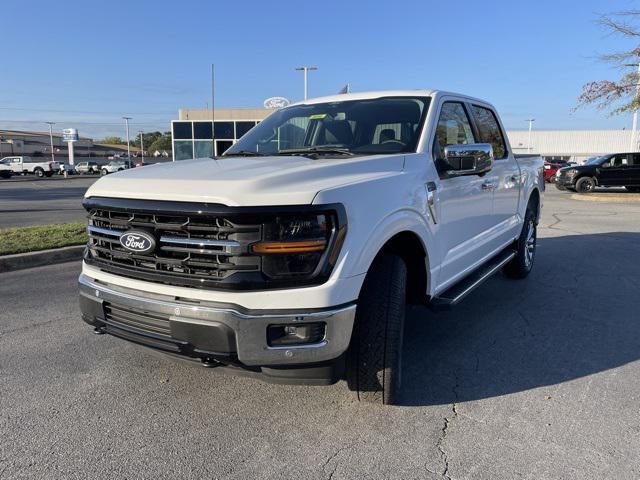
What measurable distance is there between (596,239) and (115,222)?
9010mm

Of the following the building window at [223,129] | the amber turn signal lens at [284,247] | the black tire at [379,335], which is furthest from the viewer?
the building window at [223,129]

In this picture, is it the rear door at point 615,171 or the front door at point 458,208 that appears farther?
the rear door at point 615,171

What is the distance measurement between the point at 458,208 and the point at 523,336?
1349 mm

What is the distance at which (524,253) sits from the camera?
20.2ft

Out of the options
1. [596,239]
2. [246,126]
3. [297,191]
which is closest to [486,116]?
[297,191]

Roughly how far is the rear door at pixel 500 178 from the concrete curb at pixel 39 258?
5.78m

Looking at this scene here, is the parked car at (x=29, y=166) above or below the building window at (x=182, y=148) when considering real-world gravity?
below

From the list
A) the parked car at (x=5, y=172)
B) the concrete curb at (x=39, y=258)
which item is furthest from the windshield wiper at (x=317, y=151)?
the parked car at (x=5, y=172)

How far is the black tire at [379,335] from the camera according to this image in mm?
2854

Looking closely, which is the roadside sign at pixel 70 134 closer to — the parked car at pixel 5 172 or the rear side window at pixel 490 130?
the parked car at pixel 5 172

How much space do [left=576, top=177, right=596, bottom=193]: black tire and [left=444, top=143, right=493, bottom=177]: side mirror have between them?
21502mm

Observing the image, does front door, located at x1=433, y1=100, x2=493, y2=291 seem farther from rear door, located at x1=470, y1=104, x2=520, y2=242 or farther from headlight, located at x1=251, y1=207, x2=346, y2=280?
headlight, located at x1=251, y1=207, x2=346, y2=280

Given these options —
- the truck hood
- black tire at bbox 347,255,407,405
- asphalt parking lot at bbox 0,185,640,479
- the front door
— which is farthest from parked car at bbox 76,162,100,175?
black tire at bbox 347,255,407,405

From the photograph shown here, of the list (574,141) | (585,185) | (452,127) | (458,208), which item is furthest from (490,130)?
(574,141)
